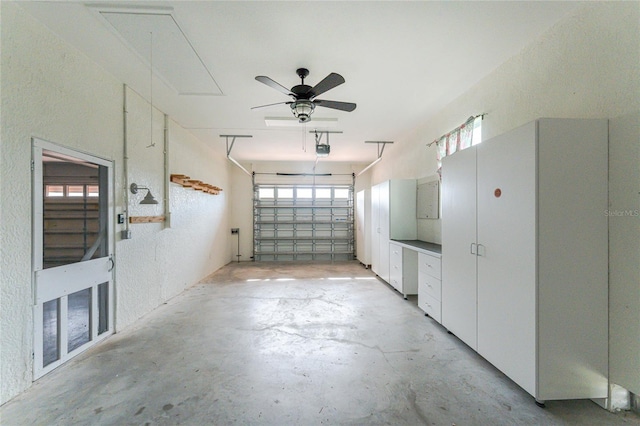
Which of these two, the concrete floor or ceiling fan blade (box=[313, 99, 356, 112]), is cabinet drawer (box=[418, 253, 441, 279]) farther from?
ceiling fan blade (box=[313, 99, 356, 112])

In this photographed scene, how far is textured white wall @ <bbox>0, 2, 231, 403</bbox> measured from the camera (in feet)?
6.39

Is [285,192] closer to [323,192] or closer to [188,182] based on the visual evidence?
[323,192]

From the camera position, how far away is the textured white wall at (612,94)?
5.59 feet

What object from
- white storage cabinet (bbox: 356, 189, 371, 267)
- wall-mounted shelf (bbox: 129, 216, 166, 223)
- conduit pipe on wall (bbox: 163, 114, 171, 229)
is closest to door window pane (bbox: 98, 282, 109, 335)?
wall-mounted shelf (bbox: 129, 216, 166, 223)

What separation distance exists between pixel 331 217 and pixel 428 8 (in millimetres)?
6482

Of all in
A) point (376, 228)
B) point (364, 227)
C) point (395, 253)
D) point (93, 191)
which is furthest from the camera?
point (364, 227)

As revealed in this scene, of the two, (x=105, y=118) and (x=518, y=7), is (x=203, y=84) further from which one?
(x=518, y=7)

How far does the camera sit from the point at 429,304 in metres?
3.40

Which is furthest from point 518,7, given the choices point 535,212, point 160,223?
point 160,223

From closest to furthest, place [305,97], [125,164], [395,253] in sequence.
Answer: [305,97]
[125,164]
[395,253]

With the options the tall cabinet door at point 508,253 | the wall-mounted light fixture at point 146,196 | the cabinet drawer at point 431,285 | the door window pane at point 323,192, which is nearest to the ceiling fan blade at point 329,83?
the tall cabinet door at point 508,253

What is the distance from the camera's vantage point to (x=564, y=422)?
1.73 metres

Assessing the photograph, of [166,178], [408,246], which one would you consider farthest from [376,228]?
[166,178]

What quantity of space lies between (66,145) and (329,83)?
2595mm
